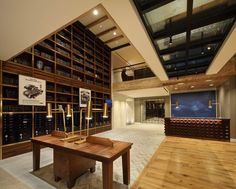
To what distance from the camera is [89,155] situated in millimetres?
1816

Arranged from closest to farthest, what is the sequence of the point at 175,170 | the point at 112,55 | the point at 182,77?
the point at 175,170 → the point at 182,77 → the point at 112,55

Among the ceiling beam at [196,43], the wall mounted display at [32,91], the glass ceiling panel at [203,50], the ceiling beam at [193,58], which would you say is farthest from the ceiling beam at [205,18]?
the wall mounted display at [32,91]

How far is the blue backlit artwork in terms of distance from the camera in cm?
734

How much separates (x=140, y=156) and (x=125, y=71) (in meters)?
6.38

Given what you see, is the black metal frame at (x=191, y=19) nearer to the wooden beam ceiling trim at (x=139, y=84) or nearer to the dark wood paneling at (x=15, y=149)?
the wooden beam ceiling trim at (x=139, y=84)

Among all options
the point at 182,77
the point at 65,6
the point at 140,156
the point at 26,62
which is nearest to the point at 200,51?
the point at 182,77

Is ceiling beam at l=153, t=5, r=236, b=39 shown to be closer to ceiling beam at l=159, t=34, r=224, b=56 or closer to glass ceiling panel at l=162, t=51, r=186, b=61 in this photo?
ceiling beam at l=159, t=34, r=224, b=56

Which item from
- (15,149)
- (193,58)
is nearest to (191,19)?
(193,58)

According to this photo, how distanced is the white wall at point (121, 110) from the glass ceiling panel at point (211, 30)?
631 cm

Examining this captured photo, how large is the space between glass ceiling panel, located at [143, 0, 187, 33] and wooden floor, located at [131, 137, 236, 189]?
9.23 feet

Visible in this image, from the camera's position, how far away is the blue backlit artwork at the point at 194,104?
7.34 metres

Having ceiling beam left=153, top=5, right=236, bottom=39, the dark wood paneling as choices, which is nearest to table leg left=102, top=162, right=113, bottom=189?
ceiling beam left=153, top=5, right=236, bottom=39

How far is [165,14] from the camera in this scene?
90.2 inches

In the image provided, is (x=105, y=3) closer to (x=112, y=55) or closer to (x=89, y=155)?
(x=89, y=155)
